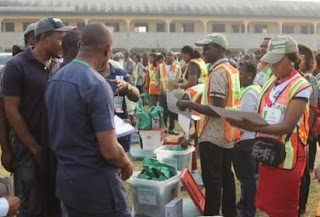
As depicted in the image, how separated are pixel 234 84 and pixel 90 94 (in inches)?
84.5

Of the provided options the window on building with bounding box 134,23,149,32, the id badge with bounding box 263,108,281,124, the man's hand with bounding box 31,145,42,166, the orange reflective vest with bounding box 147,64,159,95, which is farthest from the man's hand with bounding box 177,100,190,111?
the window on building with bounding box 134,23,149,32

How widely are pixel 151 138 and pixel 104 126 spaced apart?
573 cm

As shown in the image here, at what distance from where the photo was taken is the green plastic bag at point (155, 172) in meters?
4.79

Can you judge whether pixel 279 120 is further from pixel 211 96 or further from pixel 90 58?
pixel 90 58

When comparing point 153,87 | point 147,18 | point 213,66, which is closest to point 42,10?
point 147,18

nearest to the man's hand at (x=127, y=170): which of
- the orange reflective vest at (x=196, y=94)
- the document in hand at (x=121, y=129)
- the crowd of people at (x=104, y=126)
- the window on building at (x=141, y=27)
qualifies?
the crowd of people at (x=104, y=126)

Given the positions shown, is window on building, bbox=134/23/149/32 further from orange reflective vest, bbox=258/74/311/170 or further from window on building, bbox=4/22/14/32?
orange reflective vest, bbox=258/74/311/170

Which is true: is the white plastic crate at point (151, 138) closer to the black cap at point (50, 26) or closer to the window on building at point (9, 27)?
the black cap at point (50, 26)

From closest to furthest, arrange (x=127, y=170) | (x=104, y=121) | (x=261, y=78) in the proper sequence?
(x=104, y=121) → (x=127, y=170) → (x=261, y=78)

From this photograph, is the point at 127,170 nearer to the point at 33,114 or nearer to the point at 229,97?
the point at 33,114

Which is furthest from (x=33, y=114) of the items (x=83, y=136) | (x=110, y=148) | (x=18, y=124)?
(x=110, y=148)

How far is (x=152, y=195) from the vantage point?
468 centimetres

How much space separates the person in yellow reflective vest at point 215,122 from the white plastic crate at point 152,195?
1.25 ft

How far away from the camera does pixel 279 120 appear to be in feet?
11.4
